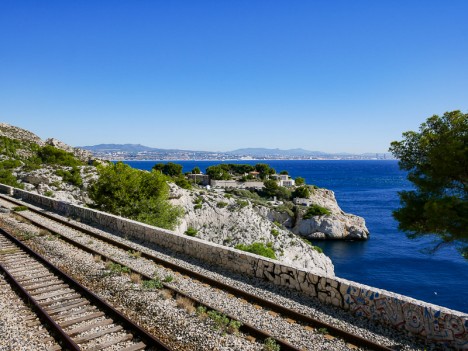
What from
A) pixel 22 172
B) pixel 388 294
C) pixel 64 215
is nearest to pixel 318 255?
pixel 64 215

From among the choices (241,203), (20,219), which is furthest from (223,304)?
(241,203)

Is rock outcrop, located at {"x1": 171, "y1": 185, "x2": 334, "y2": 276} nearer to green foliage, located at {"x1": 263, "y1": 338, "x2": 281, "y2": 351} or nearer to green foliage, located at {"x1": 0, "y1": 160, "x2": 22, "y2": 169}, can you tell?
green foliage, located at {"x1": 0, "y1": 160, "x2": 22, "y2": 169}

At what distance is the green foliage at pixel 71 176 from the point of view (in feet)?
132

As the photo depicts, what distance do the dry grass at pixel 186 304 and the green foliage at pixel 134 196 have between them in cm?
1819

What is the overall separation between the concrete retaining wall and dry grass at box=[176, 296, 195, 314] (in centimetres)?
294

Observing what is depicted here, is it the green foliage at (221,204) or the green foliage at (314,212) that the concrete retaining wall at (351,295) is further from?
the green foliage at (314,212)

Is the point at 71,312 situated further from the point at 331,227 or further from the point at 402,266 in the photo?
the point at 331,227

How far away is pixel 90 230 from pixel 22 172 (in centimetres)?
3172

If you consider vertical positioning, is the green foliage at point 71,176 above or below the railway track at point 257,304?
above

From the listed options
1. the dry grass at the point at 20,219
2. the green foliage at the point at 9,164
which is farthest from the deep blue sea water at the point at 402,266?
the green foliage at the point at 9,164

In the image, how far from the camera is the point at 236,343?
7.04 metres

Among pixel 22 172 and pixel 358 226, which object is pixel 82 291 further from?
pixel 358 226

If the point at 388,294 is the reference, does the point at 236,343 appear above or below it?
below

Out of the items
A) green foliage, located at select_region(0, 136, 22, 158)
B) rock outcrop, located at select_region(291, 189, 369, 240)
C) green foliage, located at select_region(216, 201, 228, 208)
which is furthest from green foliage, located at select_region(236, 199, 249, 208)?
green foliage, located at select_region(0, 136, 22, 158)
